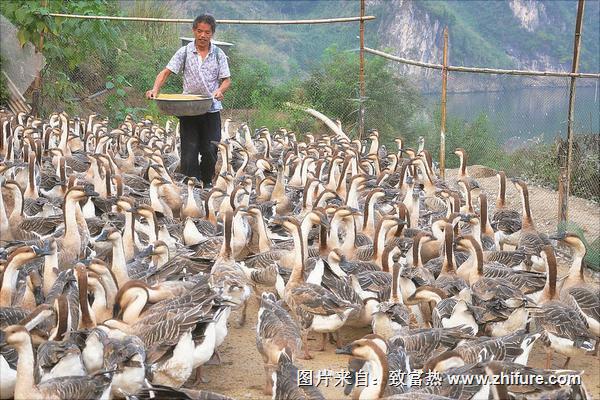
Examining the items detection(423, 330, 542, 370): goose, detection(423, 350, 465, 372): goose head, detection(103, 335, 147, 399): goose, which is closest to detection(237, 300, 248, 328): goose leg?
detection(103, 335, 147, 399): goose

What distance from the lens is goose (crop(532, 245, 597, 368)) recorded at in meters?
6.72

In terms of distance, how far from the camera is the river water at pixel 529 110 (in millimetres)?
11180

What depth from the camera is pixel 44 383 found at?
529 cm

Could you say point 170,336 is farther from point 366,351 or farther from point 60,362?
point 366,351

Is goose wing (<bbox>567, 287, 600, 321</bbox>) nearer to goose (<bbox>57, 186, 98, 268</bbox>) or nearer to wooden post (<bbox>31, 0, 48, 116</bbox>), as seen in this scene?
goose (<bbox>57, 186, 98, 268</bbox>)

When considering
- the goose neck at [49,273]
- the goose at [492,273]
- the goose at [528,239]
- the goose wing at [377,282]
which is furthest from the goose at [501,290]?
the goose neck at [49,273]

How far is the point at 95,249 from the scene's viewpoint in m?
8.34

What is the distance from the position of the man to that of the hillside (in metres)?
11.6

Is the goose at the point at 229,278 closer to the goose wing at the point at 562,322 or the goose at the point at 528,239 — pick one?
the goose wing at the point at 562,322

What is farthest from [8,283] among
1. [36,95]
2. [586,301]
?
[36,95]

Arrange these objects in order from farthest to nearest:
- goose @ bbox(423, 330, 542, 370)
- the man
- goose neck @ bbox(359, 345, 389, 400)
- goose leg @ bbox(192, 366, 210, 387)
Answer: the man, goose leg @ bbox(192, 366, 210, 387), goose @ bbox(423, 330, 542, 370), goose neck @ bbox(359, 345, 389, 400)

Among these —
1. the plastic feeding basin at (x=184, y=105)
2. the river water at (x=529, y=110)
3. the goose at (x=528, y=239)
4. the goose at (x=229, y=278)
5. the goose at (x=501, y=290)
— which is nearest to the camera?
the goose at (x=501, y=290)

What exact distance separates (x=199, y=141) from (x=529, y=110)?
5.15m

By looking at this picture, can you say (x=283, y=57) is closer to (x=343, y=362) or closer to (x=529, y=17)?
(x=529, y=17)
